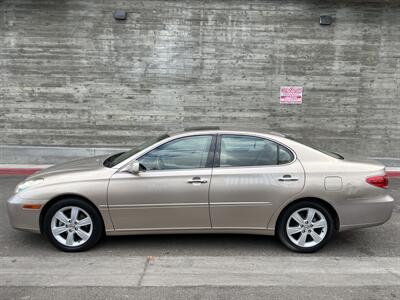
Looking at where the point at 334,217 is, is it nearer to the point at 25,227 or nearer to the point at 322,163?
the point at 322,163

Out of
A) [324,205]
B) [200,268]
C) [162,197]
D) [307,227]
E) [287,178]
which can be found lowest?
[200,268]

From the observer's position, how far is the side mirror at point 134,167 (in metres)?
4.52

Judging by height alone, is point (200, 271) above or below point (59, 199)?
below

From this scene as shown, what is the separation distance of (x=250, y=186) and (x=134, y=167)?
136 centimetres

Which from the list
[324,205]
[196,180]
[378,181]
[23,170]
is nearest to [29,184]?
[196,180]

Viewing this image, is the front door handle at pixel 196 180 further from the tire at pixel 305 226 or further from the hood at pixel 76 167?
the hood at pixel 76 167

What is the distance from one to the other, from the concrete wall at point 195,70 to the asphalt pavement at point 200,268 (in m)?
4.83

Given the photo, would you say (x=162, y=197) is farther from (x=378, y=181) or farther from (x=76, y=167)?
(x=378, y=181)

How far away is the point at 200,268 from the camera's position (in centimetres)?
421

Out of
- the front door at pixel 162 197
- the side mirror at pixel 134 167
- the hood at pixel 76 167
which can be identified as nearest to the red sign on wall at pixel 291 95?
the front door at pixel 162 197

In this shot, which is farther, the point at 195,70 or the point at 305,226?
the point at 195,70

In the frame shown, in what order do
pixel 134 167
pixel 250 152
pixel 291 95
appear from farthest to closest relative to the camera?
pixel 291 95 < pixel 250 152 < pixel 134 167

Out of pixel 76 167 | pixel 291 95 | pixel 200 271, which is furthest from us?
pixel 291 95

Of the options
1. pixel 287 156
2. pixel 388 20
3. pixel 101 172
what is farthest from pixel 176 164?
pixel 388 20
